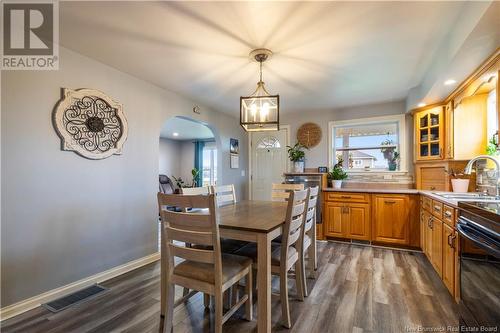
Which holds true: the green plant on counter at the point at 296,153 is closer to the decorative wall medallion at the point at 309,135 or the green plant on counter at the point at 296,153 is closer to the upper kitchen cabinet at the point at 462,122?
the decorative wall medallion at the point at 309,135

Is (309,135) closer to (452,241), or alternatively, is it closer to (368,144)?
(368,144)

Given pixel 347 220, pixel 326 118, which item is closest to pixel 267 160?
pixel 326 118

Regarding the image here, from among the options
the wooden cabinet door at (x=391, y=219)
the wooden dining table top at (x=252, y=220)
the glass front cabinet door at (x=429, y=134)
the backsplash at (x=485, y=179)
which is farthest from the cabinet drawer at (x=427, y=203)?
the wooden dining table top at (x=252, y=220)

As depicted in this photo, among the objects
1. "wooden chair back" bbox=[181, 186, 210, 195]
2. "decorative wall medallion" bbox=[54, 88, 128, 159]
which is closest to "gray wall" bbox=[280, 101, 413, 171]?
"wooden chair back" bbox=[181, 186, 210, 195]

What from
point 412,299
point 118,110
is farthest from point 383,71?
point 118,110

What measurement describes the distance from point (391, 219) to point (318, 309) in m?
2.22

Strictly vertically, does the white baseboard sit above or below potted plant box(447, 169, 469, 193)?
below

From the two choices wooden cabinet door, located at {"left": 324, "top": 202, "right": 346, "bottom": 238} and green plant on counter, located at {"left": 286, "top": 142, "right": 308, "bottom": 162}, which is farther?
green plant on counter, located at {"left": 286, "top": 142, "right": 308, "bottom": 162}

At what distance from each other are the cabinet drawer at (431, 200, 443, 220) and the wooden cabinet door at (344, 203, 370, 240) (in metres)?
1.07

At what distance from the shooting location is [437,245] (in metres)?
2.45

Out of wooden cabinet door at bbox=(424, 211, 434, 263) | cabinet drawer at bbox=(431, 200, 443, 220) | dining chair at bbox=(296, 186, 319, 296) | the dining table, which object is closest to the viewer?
the dining table

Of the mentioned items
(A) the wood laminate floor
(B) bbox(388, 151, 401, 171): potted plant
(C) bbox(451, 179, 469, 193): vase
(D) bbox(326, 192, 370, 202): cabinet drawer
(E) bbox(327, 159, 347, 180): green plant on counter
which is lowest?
(A) the wood laminate floor

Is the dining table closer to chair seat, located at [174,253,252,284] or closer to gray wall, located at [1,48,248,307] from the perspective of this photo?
chair seat, located at [174,253,252,284]

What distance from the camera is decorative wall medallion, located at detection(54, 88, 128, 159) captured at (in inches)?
89.6
